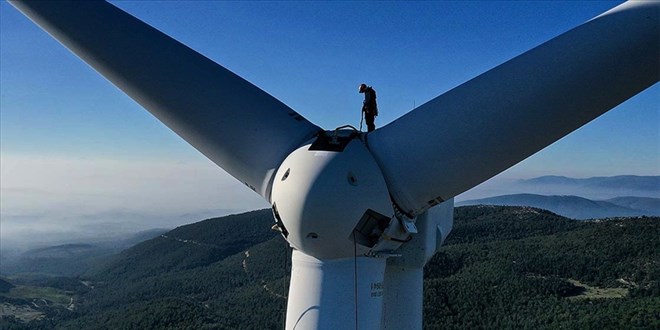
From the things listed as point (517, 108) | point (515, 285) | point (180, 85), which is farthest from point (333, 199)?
point (515, 285)

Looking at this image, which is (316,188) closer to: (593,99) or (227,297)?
(593,99)

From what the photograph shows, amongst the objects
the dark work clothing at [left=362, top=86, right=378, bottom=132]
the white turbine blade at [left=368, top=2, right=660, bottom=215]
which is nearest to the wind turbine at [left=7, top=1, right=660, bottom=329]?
the white turbine blade at [left=368, top=2, right=660, bottom=215]

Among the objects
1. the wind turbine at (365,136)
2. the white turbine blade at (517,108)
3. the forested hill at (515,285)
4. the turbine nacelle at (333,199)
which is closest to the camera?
the white turbine blade at (517,108)

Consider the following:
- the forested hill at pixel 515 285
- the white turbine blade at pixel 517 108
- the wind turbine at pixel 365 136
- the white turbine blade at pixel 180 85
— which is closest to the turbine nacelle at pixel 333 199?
the wind turbine at pixel 365 136

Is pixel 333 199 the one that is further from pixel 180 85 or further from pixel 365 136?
pixel 180 85

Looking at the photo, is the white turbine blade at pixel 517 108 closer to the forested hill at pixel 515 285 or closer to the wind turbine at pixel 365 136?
the wind turbine at pixel 365 136

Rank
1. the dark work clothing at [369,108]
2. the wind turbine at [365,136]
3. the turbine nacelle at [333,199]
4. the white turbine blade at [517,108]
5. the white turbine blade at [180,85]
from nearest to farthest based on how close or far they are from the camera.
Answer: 1. the white turbine blade at [517,108]
2. the wind turbine at [365,136]
3. the turbine nacelle at [333,199]
4. the white turbine blade at [180,85]
5. the dark work clothing at [369,108]

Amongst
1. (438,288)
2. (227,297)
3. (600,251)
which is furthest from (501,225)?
(227,297)
